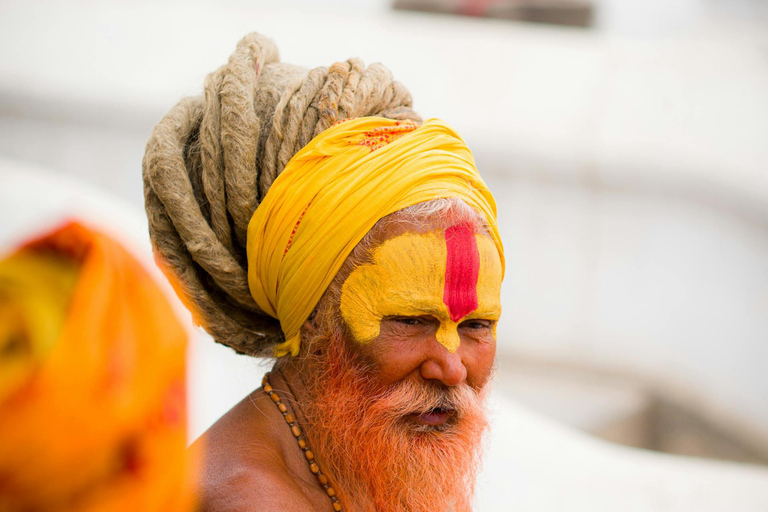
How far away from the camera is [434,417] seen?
1926 mm

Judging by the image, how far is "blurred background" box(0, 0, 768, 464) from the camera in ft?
18.9

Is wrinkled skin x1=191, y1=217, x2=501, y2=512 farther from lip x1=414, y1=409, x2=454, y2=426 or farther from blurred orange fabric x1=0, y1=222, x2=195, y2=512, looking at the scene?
blurred orange fabric x1=0, y1=222, x2=195, y2=512

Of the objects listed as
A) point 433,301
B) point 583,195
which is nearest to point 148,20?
point 583,195

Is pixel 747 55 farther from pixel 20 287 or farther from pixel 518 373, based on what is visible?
pixel 20 287

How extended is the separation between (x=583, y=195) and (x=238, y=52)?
14.8ft

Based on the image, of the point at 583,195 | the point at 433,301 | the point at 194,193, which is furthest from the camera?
the point at 583,195

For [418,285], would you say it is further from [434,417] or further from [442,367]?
[434,417]

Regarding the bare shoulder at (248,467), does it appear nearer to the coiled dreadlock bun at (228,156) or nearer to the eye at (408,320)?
the coiled dreadlock bun at (228,156)

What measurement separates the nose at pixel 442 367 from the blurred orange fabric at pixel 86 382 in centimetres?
113

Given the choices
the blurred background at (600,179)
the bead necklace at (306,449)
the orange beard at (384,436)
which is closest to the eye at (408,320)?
the orange beard at (384,436)

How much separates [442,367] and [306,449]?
428 mm

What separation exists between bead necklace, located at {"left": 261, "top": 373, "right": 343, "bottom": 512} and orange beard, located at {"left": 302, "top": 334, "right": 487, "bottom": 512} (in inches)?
0.7

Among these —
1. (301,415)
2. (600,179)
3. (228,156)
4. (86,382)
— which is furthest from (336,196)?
(600,179)

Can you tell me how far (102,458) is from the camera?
0.70m
